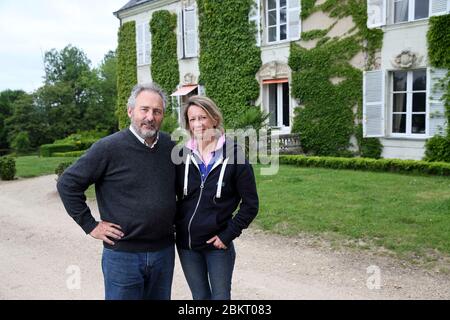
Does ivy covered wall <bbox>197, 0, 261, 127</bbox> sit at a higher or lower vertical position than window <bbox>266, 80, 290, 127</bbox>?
higher

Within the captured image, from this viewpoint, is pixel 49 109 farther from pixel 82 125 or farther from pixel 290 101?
pixel 290 101

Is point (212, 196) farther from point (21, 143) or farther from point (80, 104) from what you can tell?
point (80, 104)

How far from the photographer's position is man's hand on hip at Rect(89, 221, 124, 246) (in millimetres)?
2656

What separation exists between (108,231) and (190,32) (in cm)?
1692

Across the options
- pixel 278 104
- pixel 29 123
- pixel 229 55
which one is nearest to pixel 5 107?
pixel 29 123

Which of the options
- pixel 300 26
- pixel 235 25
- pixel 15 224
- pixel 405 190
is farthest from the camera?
pixel 235 25

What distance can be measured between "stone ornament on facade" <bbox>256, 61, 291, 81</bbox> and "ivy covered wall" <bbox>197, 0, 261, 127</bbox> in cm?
34

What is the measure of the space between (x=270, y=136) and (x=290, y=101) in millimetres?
2224


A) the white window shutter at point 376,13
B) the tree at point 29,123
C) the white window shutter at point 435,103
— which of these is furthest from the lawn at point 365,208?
the tree at point 29,123

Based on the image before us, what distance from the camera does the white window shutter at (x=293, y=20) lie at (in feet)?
48.4

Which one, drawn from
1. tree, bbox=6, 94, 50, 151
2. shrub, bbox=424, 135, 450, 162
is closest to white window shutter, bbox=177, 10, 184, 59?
→ shrub, bbox=424, 135, 450, 162

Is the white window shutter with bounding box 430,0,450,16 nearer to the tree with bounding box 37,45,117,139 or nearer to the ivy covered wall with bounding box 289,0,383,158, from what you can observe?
the ivy covered wall with bounding box 289,0,383,158
